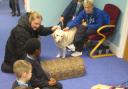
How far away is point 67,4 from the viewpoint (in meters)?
4.82

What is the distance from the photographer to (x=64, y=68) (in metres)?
3.14

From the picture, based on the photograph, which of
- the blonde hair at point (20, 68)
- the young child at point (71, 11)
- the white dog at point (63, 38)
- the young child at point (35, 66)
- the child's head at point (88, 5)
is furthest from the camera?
the young child at point (71, 11)

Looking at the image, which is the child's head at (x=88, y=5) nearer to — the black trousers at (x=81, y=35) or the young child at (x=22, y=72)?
the black trousers at (x=81, y=35)

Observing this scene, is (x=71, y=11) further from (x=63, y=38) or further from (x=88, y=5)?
(x=63, y=38)

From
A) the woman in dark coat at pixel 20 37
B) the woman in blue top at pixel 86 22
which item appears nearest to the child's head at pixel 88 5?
the woman in blue top at pixel 86 22

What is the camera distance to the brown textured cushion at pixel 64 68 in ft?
10.1

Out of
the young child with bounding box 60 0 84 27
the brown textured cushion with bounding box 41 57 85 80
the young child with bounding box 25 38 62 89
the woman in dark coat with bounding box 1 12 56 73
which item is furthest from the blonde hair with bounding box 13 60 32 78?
the young child with bounding box 60 0 84 27

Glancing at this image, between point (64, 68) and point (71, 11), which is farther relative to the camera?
point (71, 11)

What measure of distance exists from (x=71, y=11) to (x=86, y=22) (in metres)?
0.61

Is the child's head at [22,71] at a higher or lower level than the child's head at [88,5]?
lower

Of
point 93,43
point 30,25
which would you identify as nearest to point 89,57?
point 93,43

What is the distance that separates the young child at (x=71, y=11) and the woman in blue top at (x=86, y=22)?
0.42 m

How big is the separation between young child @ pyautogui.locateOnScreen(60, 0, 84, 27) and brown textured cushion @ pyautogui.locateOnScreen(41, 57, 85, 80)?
138 centimetres

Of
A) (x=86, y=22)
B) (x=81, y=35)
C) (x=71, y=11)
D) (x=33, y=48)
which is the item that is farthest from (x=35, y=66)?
(x=71, y=11)
